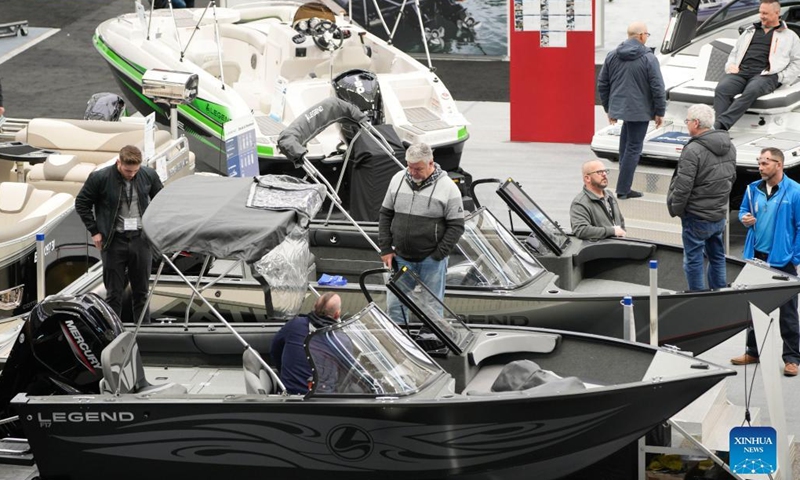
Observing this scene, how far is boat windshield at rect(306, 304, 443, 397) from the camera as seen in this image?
21.7 feet

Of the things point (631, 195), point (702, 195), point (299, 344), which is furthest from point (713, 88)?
point (299, 344)

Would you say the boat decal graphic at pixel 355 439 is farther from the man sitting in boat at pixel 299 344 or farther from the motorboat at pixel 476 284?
the motorboat at pixel 476 284

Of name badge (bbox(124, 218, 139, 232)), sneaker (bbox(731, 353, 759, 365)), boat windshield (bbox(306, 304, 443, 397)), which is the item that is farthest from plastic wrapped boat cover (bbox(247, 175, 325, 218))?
sneaker (bbox(731, 353, 759, 365))

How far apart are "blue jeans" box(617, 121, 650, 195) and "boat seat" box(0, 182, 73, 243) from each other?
4.59m

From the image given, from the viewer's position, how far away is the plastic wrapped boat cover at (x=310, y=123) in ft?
30.5

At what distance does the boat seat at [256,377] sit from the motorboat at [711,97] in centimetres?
539

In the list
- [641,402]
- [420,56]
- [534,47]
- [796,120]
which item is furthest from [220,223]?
→ [420,56]

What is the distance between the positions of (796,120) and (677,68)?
145cm

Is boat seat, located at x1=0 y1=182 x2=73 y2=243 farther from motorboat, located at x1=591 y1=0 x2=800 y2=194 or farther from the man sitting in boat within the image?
motorboat, located at x1=591 y1=0 x2=800 y2=194

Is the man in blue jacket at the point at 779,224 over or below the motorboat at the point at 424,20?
over

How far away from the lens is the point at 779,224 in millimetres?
8422

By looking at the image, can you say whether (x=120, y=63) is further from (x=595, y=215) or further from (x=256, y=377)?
(x=256, y=377)

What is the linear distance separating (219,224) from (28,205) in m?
2.87

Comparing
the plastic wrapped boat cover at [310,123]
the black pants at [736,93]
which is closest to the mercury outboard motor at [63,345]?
the plastic wrapped boat cover at [310,123]
